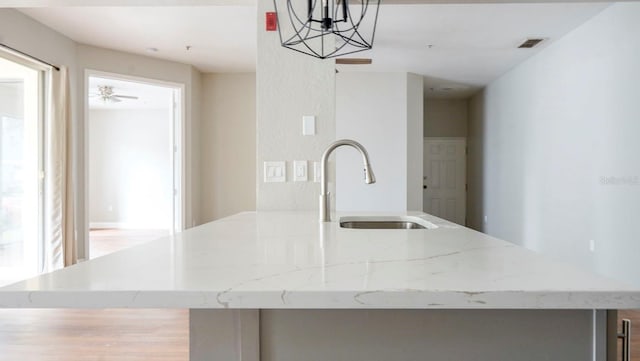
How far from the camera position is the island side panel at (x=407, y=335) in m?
0.82

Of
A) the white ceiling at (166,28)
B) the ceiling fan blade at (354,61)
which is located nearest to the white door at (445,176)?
the ceiling fan blade at (354,61)

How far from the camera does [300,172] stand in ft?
8.30

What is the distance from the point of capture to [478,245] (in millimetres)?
1119

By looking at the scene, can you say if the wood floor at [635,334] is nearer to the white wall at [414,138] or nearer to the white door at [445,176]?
the white wall at [414,138]

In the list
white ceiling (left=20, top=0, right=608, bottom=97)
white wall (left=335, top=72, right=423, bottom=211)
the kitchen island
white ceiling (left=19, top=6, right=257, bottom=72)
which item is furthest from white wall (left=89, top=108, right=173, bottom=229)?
the kitchen island

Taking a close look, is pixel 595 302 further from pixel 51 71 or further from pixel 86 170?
pixel 86 170

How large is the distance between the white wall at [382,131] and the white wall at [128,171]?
4443mm

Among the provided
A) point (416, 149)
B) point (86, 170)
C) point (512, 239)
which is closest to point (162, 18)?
point (86, 170)

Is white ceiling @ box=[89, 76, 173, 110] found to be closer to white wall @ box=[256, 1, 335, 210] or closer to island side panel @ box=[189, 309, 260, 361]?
white wall @ box=[256, 1, 335, 210]

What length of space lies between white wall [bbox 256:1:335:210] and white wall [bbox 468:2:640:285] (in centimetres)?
179

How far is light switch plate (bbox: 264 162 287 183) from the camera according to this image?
254cm

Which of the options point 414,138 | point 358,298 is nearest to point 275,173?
point 358,298

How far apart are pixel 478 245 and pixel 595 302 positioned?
1.44 feet

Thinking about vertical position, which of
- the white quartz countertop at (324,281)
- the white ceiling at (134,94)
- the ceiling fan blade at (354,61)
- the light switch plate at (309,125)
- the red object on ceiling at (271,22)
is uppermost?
the ceiling fan blade at (354,61)
